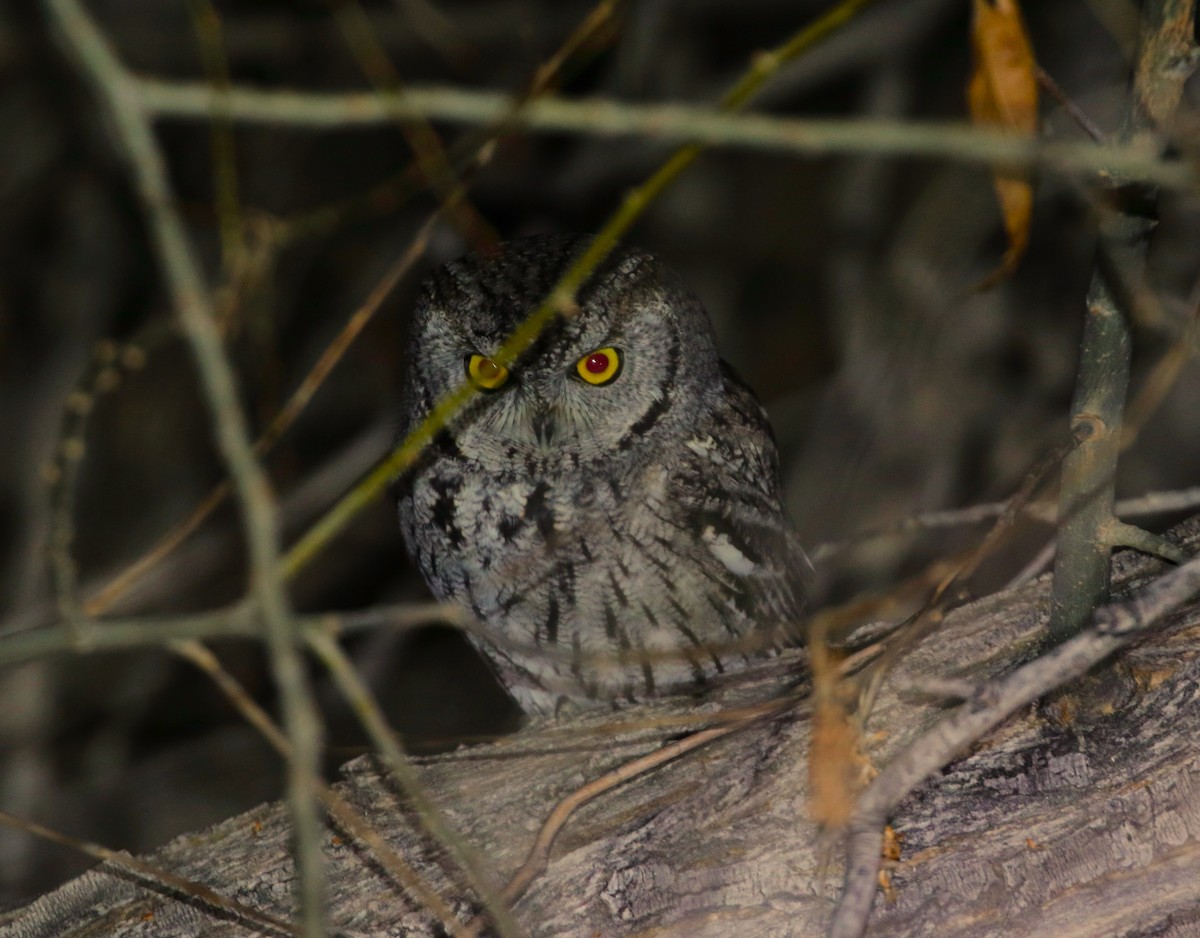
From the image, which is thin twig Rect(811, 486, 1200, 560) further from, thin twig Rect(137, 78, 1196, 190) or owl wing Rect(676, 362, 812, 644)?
thin twig Rect(137, 78, 1196, 190)

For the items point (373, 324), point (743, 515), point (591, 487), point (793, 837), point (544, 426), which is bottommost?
point (793, 837)

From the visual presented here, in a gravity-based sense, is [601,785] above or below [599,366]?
below

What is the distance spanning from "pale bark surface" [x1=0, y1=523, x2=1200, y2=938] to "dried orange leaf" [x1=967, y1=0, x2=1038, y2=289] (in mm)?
665

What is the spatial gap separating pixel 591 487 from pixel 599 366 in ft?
0.81

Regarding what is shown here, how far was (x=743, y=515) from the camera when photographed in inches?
99.7

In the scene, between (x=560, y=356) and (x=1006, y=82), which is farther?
(x=560, y=356)

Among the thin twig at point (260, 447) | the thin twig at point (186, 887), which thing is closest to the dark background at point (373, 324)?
the thin twig at point (186, 887)

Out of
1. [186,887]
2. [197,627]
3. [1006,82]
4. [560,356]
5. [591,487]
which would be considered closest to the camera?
[197,627]

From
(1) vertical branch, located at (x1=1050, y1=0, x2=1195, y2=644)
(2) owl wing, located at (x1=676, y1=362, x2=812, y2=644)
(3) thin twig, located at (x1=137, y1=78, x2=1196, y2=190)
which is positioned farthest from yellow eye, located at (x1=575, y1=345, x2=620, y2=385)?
(3) thin twig, located at (x1=137, y1=78, x2=1196, y2=190)

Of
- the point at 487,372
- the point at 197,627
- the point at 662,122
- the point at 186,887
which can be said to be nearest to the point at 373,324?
the point at 487,372

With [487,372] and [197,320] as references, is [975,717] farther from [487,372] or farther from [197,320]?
[487,372]

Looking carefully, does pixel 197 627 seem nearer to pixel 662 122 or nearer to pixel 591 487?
pixel 662 122

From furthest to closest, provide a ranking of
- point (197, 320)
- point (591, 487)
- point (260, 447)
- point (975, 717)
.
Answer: point (591, 487)
point (260, 447)
point (975, 717)
point (197, 320)

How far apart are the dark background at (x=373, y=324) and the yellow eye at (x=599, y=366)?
1202 millimetres
